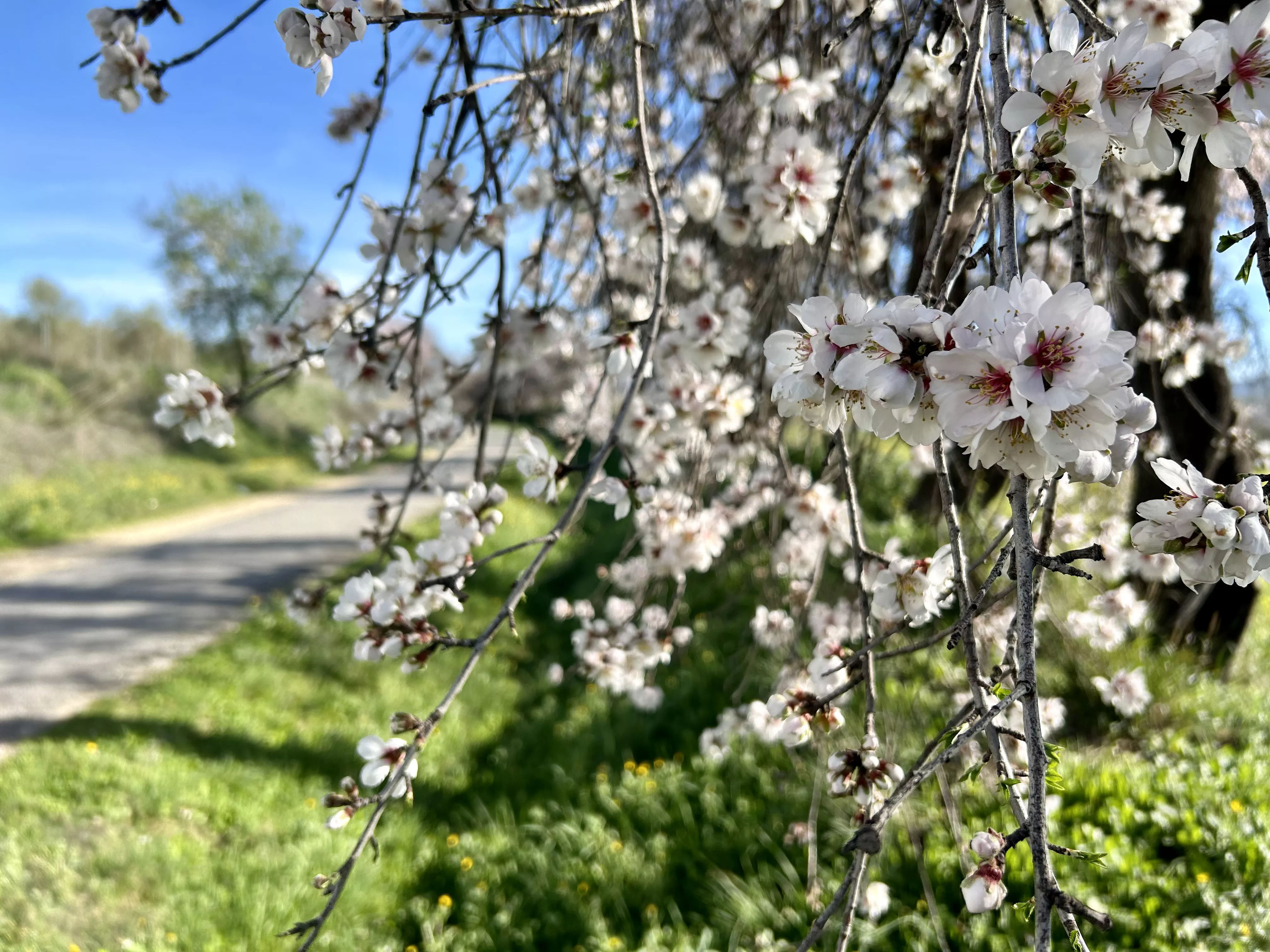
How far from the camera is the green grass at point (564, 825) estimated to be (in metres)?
2.43

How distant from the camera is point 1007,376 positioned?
594mm

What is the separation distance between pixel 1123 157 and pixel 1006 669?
542mm

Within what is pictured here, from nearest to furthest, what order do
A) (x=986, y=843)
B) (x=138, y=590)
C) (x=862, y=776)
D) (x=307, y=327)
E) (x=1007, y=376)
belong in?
(x=1007, y=376), (x=986, y=843), (x=862, y=776), (x=307, y=327), (x=138, y=590)

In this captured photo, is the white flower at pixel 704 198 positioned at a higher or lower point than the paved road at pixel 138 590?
higher

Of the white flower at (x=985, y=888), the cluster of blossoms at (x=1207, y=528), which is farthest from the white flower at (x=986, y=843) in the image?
the cluster of blossoms at (x=1207, y=528)

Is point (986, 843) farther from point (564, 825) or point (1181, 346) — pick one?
point (564, 825)

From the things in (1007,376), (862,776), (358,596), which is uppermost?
(1007,376)

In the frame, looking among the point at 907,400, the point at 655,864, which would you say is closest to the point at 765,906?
the point at 655,864

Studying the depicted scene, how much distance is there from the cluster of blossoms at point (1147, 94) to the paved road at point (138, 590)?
1.30 meters

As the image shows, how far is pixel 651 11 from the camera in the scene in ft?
8.16

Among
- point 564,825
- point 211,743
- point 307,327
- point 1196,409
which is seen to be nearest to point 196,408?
point 307,327

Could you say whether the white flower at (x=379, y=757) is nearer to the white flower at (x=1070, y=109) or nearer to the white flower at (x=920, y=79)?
the white flower at (x=1070, y=109)

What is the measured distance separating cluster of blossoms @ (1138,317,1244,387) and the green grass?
1.54 meters

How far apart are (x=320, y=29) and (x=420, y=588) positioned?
764mm
